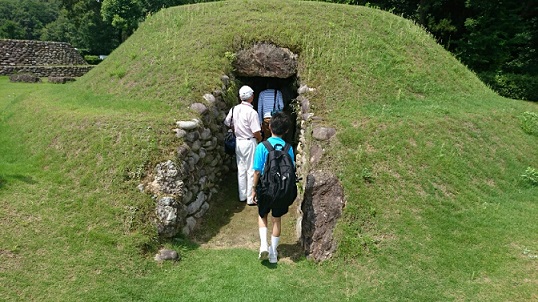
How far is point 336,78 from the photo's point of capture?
29.2 feet

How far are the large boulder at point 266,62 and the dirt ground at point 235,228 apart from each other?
9.91 feet

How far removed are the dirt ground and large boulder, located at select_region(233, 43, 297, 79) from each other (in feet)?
9.91

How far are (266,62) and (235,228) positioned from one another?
13.5 ft

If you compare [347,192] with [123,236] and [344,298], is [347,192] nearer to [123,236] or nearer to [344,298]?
[344,298]

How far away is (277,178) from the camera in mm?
5438

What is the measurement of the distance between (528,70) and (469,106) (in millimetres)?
13636

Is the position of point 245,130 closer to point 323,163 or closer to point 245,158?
point 245,158

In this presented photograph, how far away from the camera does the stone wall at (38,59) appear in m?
26.8

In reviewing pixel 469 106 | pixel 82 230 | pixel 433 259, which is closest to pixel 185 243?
pixel 82 230

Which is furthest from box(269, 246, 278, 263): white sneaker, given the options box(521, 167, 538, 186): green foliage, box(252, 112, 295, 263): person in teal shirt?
box(521, 167, 538, 186): green foliage

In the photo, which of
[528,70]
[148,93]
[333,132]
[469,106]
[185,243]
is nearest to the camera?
[185,243]

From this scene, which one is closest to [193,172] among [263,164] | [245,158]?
[245,158]

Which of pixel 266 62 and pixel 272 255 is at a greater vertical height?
pixel 266 62

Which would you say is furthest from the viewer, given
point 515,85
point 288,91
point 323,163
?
point 515,85
